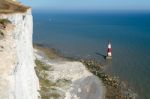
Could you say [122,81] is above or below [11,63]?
below

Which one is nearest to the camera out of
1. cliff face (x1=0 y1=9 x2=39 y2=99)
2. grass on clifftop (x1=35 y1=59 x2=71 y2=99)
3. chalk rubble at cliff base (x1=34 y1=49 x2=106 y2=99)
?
cliff face (x1=0 y1=9 x2=39 y2=99)

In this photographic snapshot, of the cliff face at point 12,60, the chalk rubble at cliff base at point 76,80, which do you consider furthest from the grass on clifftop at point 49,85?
the cliff face at point 12,60

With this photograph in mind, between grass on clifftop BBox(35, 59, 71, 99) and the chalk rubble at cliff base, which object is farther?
the chalk rubble at cliff base

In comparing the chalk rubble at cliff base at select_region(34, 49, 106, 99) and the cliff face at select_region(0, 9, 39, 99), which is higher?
the cliff face at select_region(0, 9, 39, 99)

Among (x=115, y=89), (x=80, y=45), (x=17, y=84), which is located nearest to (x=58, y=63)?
(x=115, y=89)

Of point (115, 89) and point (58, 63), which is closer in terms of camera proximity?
point (115, 89)

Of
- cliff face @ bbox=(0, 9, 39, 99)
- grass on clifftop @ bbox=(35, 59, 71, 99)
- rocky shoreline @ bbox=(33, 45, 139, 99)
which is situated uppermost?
cliff face @ bbox=(0, 9, 39, 99)

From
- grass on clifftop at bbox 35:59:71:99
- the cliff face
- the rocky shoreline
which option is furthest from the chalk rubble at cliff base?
the cliff face

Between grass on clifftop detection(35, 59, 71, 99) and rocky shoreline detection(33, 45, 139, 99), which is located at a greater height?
grass on clifftop detection(35, 59, 71, 99)

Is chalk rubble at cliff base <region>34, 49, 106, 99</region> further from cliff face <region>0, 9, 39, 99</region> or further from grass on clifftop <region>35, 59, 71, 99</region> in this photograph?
cliff face <region>0, 9, 39, 99</region>

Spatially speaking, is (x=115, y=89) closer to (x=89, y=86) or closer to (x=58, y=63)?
(x=89, y=86)

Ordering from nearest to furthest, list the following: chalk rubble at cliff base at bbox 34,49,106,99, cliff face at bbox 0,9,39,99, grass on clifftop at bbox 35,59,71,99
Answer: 1. cliff face at bbox 0,9,39,99
2. grass on clifftop at bbox 35,59,71,99
3. chalk rubble at cliff base at bbox 34,49,106,99
